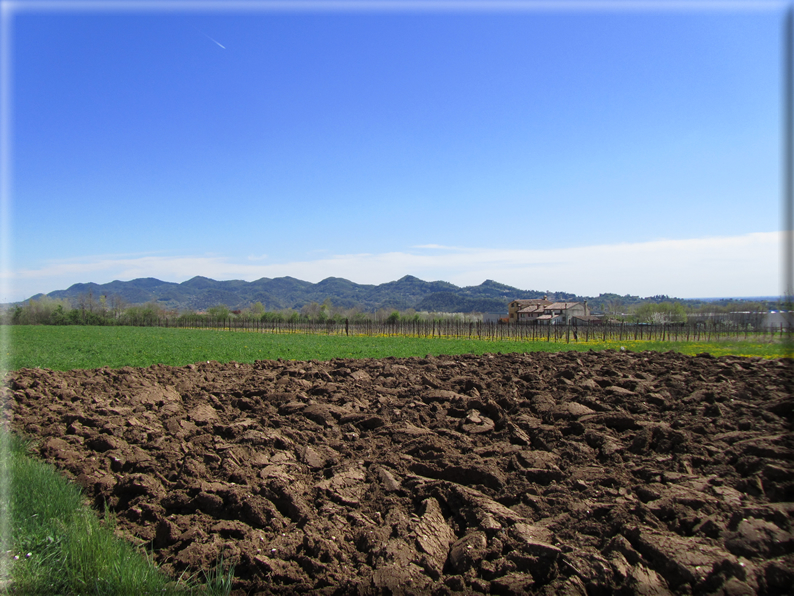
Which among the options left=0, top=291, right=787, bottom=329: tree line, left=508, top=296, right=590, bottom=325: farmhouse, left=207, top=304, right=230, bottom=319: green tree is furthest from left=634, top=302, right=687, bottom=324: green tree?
left=207, top=304, right=230, bottom=319: green tree

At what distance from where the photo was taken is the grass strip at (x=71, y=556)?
11.4ft

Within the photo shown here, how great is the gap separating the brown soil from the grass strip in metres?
0.30

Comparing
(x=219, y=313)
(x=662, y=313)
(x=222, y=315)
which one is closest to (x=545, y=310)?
(x=662, y=313)

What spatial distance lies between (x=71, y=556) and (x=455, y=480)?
3.77 m

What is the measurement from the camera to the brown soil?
11.8 feet

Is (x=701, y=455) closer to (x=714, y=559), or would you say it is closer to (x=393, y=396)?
(x=714, y=559)

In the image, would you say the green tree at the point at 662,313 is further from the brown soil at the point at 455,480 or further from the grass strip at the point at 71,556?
the grass strip at the point at 71,556

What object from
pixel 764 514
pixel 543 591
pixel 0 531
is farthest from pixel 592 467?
pixel 0 531

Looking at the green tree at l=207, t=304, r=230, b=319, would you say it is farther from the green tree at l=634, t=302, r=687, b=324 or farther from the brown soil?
the brown soil

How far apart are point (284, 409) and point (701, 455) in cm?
638

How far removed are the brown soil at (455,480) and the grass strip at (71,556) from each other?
0.99 feet

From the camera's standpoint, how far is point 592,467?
17.5ft

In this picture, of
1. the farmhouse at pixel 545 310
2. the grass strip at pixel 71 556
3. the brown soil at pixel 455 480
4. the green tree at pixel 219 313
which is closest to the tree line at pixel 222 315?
the green tree at pixel 219 313

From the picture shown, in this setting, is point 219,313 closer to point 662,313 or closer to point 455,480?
point 662,313
